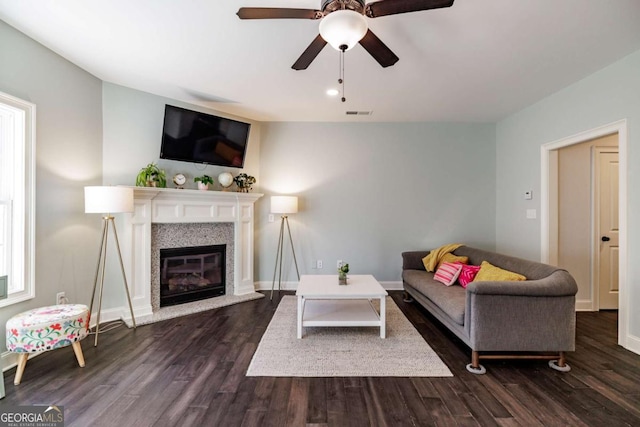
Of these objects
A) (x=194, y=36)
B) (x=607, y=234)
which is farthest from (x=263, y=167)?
(x=607, y=234)

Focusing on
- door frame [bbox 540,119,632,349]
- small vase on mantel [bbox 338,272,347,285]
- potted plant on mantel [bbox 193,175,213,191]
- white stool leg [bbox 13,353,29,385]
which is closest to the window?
white stool leg [bbox 13,353,29,385]

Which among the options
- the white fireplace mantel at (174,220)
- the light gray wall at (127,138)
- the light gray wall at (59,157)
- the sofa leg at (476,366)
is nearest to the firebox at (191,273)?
the white fireplace mantel at (174,220)

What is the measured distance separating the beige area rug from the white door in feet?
8.75

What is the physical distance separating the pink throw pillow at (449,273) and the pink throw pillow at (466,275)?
4cm

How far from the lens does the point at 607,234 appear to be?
3.42 m

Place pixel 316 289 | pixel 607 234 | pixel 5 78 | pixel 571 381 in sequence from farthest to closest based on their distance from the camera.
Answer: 1. pixel 607 234
2. pixel 316 289
3. pixel 5 78
4. pixel 571 381

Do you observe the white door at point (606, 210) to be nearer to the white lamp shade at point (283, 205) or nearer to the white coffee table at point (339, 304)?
the white coffee table at point (339, 304)

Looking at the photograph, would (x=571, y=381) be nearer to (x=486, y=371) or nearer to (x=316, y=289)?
(x=486, y=371)

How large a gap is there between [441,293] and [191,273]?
312 centimetres

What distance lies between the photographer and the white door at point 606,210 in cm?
341

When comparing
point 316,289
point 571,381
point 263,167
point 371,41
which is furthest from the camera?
point 263,167

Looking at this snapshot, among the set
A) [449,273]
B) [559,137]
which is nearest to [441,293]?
[449,273]

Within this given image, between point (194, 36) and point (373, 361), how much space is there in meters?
3.05

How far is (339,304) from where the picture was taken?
123 inches
